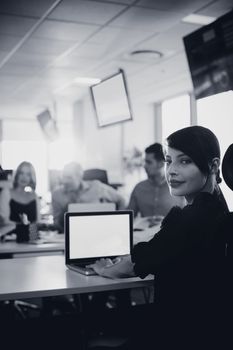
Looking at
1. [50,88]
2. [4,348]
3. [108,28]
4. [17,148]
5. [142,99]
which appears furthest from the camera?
[17,148]

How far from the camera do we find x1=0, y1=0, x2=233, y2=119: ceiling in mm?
4402

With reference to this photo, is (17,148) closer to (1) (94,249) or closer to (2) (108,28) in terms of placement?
(2) (108,28)

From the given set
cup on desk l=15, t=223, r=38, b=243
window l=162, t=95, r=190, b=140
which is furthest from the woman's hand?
window l=162, t=95, r=190, b=140

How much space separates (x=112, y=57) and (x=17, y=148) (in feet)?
19.4

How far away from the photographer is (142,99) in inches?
363

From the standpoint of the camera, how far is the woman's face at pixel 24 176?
4.48 metres

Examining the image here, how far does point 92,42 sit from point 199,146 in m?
4.15

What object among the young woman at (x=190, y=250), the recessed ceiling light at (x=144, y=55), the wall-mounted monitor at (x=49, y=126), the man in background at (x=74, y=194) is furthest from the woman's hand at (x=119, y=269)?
the wall-mounted monitor at (x=49, y=126)

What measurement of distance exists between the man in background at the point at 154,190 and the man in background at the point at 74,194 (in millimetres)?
293

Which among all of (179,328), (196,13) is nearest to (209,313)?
(179,328)

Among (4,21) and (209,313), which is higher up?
(4,21)

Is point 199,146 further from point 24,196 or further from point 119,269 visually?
point 24,196

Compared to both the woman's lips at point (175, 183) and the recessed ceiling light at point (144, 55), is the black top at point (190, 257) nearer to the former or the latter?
the woman's lips at point (175, 183)

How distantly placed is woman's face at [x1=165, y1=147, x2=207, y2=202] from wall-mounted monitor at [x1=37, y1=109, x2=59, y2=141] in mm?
6605
